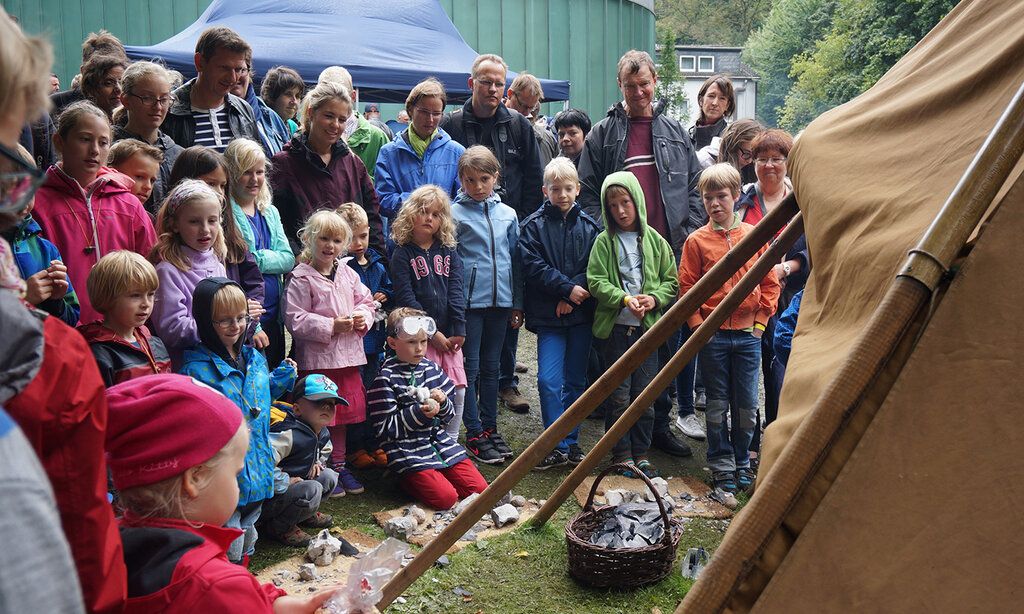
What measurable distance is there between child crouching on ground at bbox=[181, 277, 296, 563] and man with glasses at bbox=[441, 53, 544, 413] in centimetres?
246

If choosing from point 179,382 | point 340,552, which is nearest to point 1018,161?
point 179,382

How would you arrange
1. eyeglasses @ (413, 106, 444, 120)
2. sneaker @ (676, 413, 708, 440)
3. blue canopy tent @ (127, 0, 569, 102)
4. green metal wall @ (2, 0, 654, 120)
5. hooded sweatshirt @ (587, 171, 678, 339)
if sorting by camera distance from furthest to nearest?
green metal wall @ (2, 0, 654, 120) → blue canopy tent @ (127, 0, 569, 102) → sneaker @ (676, 413, 708, 440) → eyeglasses @ (413, 106, 444, 120) → hooded sweatshirt @ (587, 171, 678, 339)

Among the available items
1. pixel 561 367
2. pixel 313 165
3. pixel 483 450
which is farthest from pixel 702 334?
pixel 313 165

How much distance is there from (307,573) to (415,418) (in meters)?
1.16

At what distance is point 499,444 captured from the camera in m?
5.53

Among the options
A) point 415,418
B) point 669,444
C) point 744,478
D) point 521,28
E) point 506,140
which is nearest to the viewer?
point 415,418

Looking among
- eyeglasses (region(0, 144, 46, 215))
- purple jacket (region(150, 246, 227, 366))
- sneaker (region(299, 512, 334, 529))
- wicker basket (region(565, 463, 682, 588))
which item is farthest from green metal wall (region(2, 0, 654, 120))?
eyeglasses (region(0, 144, 46, 215))

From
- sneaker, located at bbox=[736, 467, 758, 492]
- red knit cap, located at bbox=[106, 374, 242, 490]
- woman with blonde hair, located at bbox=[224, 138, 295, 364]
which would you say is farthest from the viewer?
sneaker, located at bbox=[736, 467, 758, 492]

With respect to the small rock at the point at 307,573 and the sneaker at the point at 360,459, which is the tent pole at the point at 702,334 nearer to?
the small rock at the point at 307,573

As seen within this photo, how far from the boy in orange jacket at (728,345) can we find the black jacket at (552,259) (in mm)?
646

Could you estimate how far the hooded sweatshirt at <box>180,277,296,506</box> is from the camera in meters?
3.85

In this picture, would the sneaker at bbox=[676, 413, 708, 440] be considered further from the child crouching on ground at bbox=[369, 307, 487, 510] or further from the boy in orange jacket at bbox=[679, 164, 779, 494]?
the child crouching on ground at bbox=[369, 307, 487, 510]

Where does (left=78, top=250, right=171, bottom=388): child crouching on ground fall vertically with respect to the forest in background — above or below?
below

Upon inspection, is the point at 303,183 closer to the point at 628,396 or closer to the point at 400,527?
the point at 400,527
